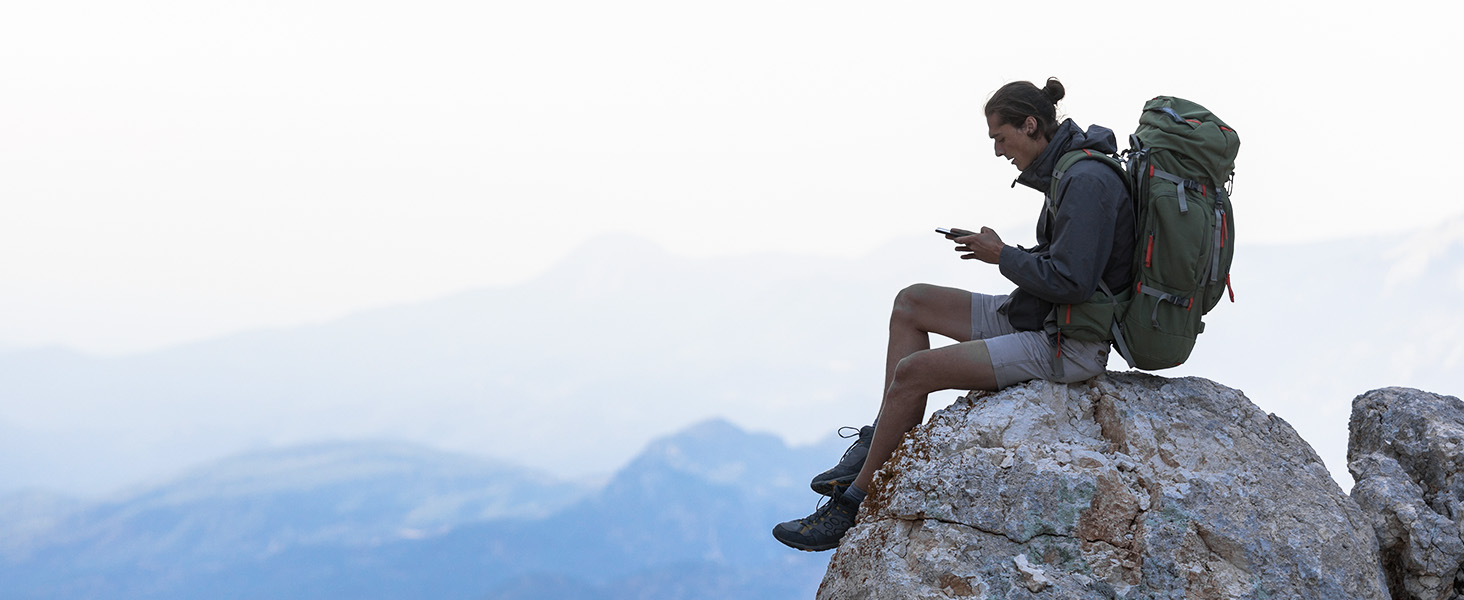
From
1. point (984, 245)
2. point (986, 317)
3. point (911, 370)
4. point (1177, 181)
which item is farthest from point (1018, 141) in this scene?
point (911, 370)

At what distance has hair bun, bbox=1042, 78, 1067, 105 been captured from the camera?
19.0ft

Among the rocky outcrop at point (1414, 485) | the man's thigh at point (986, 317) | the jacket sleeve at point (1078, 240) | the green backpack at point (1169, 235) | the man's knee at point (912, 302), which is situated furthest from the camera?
the man's knee at point (912, 302)

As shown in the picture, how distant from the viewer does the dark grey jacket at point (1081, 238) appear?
548cm

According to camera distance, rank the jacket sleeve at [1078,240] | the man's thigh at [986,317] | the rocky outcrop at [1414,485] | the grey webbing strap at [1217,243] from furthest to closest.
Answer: the man's thigh at [986,317] < the rocky outcrop at [1414,485] < the grey webbing strap at [1217,243] < the jacket sleeve at [1078,240]

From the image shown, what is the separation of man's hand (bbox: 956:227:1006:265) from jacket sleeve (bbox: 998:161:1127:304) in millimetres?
156

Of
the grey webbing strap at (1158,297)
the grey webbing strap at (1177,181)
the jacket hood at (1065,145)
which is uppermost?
the jacket hood at (1065,145)

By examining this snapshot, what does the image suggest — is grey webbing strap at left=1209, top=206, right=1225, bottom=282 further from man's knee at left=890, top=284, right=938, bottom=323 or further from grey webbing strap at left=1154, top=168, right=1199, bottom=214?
man's knee at left=890, top=284, right=938, bottom=323

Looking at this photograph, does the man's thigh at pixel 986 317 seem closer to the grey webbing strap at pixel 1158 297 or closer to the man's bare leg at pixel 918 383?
the man's bare leg at pixel 918 383

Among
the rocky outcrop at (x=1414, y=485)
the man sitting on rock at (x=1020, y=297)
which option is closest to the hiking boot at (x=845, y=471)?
the man sitting on rock at (x=1020, y=297)

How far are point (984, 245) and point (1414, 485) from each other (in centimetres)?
292

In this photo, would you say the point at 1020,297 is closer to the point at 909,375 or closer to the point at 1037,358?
the point at 1037,358

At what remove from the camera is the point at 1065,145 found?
5.80m

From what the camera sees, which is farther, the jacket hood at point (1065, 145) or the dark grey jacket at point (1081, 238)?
the jacket hood at point (1065, 145)

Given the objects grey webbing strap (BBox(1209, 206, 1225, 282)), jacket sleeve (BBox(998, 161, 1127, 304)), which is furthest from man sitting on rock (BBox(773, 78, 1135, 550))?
grey webbing strap (BBox(1209, 206, 1225, 282))
